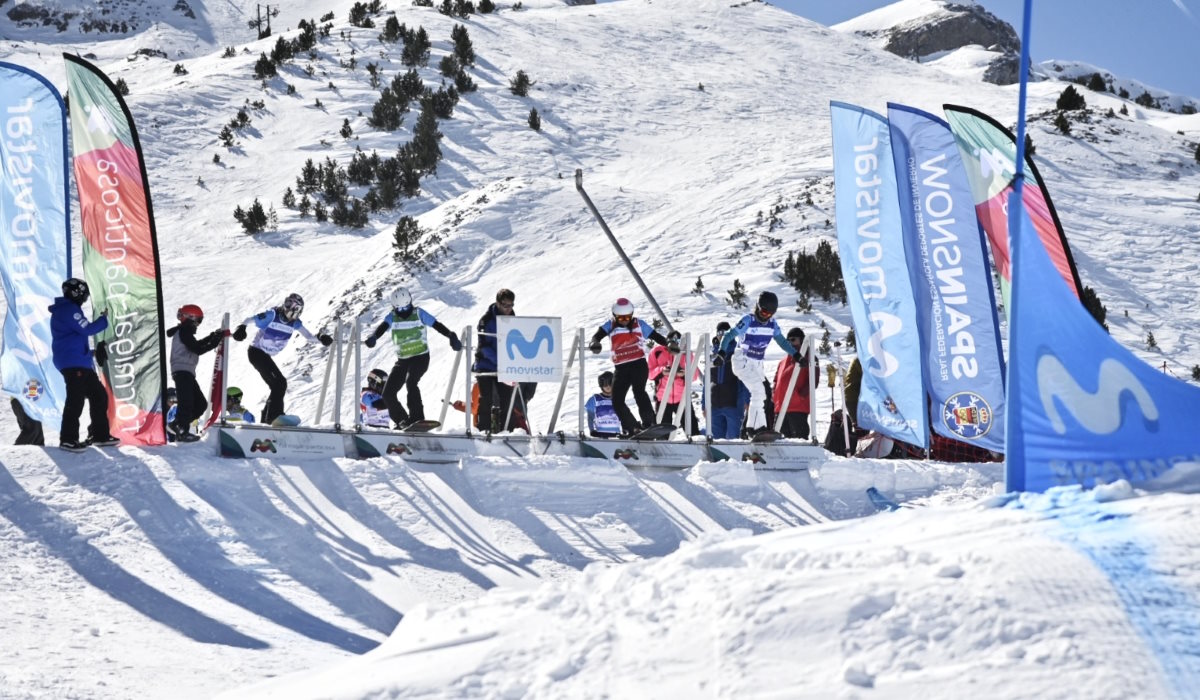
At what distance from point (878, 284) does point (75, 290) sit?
7.11 metres

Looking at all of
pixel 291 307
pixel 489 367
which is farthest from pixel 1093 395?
pixel 291 307

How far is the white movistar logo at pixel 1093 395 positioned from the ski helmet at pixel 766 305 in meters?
5.53

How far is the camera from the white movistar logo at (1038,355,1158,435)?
5.41 meters

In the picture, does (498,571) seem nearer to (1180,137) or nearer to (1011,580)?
(1011,580)

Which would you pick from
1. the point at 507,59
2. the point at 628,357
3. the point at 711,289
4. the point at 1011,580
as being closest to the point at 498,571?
the point at 628,357

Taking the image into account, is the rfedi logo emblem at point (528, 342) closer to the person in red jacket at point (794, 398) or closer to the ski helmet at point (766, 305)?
the ski helmet at point (766, 305)

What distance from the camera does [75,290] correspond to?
9875 millimetres

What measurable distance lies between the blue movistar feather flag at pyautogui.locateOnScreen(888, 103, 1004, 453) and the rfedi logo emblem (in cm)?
350

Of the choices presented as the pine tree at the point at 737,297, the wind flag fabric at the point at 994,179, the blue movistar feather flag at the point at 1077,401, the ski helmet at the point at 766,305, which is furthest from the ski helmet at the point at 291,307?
the pine tree at the point at 737,297

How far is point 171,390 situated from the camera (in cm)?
1330

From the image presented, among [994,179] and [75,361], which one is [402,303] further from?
[994,179]

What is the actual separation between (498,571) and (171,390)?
6.42 meters

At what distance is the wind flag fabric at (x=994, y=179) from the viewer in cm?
1109

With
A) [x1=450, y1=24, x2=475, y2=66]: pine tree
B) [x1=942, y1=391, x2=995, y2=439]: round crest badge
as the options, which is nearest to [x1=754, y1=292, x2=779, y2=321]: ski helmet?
[x1=942, y1=391, x2=995, y2=439]: round crest badge
